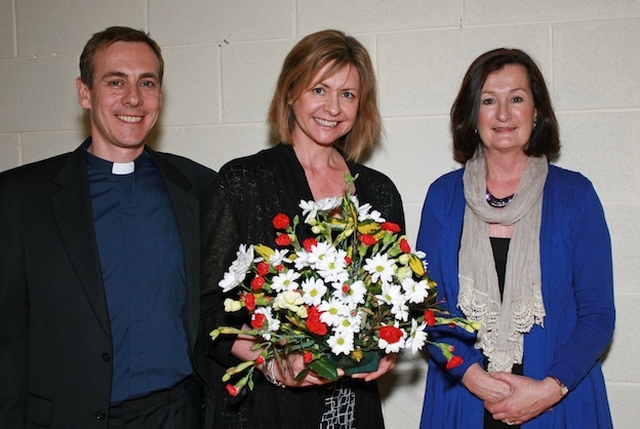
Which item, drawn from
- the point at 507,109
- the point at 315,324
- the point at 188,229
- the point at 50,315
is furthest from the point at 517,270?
the point at 50,315

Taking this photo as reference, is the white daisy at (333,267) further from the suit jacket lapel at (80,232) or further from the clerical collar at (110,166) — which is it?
the clerical collar at (110,166)

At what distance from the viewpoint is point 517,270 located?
2189 mm

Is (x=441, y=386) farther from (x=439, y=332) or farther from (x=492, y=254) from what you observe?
(x=492, y=254)

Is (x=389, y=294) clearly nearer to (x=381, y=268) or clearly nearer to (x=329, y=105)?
(x=381, y=268)

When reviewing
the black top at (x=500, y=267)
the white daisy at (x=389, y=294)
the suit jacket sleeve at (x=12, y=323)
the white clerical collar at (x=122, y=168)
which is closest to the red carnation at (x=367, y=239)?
the white daisy at (x=389, y=294)

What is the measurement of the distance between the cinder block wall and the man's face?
725mm

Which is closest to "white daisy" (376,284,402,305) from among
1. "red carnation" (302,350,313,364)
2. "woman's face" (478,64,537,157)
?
"red carnation" (302,350,313,364)

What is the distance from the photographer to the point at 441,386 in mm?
2320

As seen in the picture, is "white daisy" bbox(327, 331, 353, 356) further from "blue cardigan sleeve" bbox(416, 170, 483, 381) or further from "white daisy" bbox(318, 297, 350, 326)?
"blue cardigan sleeve" bbox(416, 170, 483, 381)

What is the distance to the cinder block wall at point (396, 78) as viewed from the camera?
260cm

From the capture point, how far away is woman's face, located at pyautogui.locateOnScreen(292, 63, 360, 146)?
7.04ft

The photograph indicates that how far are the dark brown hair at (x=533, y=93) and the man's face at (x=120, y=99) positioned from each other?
1047 millimetres

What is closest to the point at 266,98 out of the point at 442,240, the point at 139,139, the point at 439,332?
the point at 139,139

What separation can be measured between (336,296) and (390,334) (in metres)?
0.15
